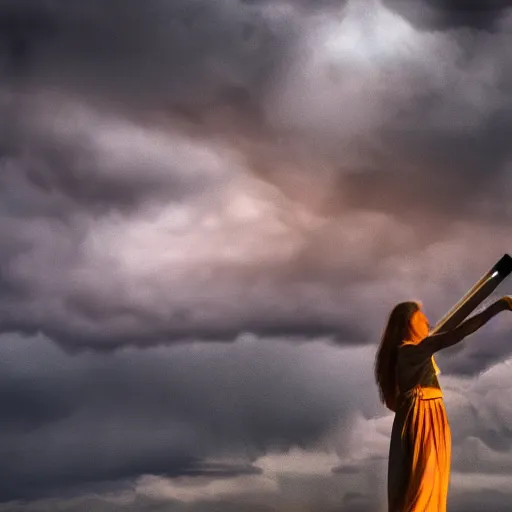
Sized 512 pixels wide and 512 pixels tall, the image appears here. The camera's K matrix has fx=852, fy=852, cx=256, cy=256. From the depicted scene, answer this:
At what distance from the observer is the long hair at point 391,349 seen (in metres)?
11.3

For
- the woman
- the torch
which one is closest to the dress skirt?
the woman

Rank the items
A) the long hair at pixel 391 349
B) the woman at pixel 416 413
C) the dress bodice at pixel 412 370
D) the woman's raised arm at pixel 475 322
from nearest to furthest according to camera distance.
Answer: the woman's raised arm at pixel 475 322 < the woman at pixel 416 413 < the dress bodice at pixel 412 370 < the long hair at pixel 391 349

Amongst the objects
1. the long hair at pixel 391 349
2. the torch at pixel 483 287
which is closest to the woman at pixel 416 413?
the long hair at pixel 391 349

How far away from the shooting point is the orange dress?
423 inches

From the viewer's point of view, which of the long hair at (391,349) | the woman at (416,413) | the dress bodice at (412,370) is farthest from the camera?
the long hair at (391,349)

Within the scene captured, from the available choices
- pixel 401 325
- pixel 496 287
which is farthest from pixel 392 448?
pixel 496 287

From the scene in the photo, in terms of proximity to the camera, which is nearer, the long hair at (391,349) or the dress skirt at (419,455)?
the dress skirt at (419,455)

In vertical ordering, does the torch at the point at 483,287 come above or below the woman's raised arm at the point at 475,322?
above

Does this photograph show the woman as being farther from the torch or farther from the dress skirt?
the torch

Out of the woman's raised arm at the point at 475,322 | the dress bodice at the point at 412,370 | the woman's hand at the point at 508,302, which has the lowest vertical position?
the dress bodice at the point at 412,370

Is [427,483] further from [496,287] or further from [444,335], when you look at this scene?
[496,287]

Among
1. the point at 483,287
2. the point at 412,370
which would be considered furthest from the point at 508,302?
the point at 412,370

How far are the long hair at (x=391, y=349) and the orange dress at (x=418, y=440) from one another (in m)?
0.24

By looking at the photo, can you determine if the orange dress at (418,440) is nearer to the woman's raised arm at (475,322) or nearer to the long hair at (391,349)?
the long hair at (391,349)
